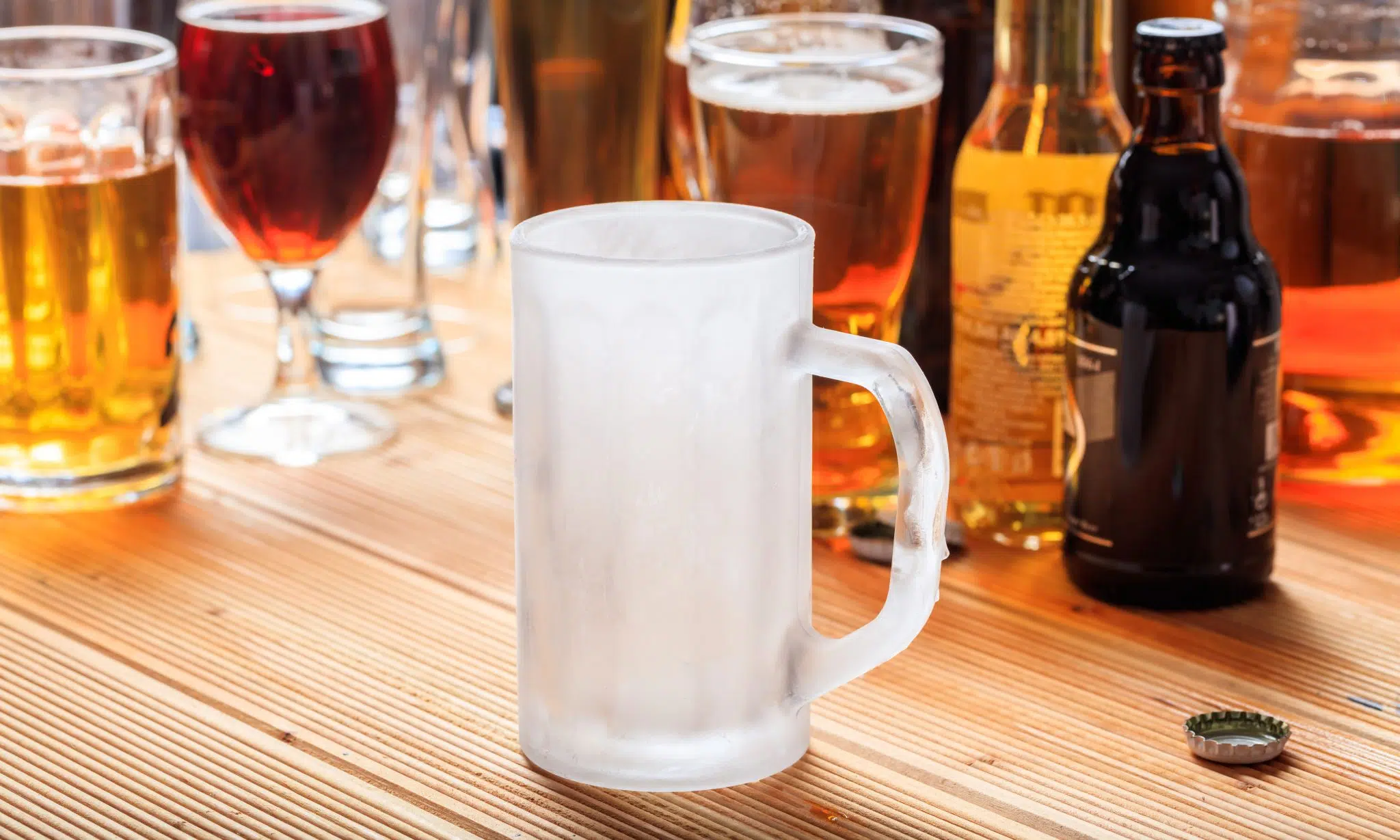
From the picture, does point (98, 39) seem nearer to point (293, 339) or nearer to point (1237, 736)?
point (293, 339)

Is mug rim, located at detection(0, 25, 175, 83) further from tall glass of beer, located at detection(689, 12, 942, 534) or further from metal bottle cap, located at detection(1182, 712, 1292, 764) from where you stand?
metal bottle cap, located at detection(1182, 712, 1292, 764)

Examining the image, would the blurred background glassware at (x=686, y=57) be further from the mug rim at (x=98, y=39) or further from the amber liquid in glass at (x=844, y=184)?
A: the mug rim at (x=98, y=39)

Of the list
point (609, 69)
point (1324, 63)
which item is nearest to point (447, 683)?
point (609, 69)

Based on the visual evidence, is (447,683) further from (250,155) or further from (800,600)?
(250,155)

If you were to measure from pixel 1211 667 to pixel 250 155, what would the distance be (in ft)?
1.57

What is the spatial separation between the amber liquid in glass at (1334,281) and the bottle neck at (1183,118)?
0.48ft

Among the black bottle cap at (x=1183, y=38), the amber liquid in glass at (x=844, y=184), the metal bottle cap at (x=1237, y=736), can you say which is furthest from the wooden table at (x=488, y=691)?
the black bottle cap at (x=1183, y=38)

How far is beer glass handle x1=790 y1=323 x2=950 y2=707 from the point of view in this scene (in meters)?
0.53

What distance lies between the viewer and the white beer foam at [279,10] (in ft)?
2.77

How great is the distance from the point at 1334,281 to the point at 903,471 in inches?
14.7

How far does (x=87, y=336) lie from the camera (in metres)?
0.81

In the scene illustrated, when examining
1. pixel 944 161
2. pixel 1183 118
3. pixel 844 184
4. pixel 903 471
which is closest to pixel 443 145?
pixel 944 161

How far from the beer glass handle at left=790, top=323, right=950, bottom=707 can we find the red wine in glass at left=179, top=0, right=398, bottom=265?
39 centimetres

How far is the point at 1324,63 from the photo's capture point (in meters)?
0.83
